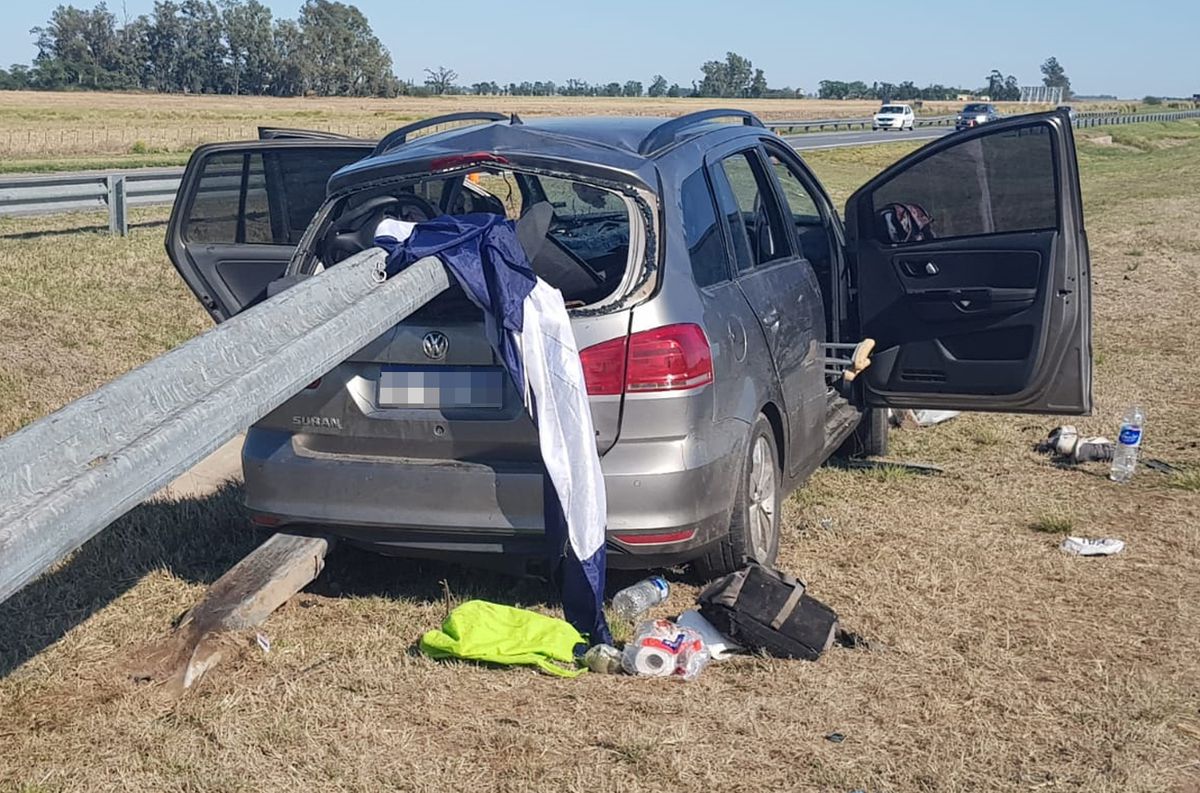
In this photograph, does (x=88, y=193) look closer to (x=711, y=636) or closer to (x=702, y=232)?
(x=702, y=232)

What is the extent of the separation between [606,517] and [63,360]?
6.35 meters

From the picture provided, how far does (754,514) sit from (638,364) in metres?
0.98

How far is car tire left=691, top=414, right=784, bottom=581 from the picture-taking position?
5.04 metres

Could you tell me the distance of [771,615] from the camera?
4629mm

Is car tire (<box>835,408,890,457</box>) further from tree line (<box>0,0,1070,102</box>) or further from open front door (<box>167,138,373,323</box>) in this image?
tree line (<box>0,0,1070,102</box>)

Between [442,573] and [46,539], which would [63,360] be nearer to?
[442,573]

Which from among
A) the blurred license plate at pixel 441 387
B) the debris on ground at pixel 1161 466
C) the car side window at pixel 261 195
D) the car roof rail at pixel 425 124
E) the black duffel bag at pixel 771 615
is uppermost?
the car roof rail at pixel 425 124

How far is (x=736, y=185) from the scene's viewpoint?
573cm

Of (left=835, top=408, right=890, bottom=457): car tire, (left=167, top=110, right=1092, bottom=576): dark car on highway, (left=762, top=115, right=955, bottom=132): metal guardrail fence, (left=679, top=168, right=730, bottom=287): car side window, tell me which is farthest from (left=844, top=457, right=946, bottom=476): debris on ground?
(left=762, top=115, right=955, bottom=132): metal guardrail fence

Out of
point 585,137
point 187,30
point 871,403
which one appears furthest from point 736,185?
point 187,30

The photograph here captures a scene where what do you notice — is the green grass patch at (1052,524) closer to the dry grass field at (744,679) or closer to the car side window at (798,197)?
the dry grass field at (744,679)

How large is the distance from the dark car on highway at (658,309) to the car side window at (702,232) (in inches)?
0.7

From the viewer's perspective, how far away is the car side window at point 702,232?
493 centimetres

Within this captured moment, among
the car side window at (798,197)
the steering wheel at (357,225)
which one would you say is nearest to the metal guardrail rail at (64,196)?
the car side window at (798,197)
